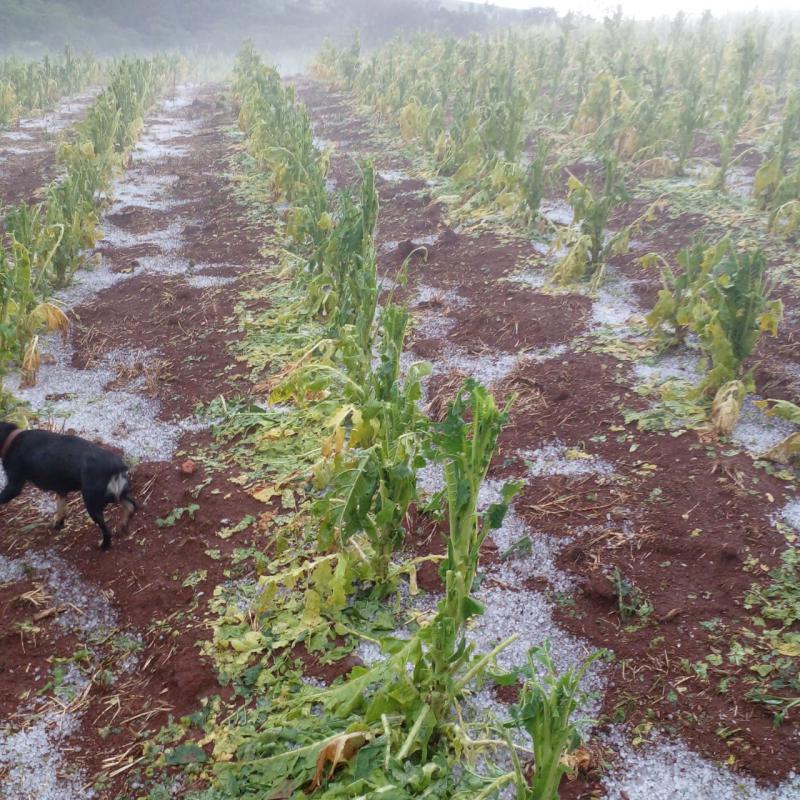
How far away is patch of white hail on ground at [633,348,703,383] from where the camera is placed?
4.61 meters

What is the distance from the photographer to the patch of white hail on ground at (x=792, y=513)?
3232 mm

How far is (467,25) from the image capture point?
107 feet

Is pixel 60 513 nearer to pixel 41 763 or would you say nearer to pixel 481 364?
pixel 41 763

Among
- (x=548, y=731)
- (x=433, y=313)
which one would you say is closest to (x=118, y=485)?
(x=548, y=731)

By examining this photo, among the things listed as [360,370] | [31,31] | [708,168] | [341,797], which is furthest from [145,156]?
[31,31]

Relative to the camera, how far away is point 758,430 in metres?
4.00

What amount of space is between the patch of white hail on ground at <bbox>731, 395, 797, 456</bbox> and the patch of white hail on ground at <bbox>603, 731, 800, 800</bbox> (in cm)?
205

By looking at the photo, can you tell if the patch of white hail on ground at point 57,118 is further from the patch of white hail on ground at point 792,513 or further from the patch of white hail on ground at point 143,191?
the patch of white hail on ground at point 792,513

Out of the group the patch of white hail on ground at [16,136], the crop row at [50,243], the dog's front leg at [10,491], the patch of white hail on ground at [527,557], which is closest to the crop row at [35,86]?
the patch of white hail on ground at [16,136]

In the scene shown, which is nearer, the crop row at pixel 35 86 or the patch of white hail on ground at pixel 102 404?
the patch of white hail on ground at pixel 102 404

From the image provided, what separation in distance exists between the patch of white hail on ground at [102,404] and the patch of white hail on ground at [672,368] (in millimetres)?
3277

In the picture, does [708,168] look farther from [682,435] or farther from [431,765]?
[431,765]

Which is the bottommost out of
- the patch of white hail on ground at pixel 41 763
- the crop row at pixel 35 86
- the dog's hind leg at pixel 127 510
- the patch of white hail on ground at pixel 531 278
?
the patch of white hail on ground at pixel 41 763

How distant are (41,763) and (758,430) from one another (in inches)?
161
